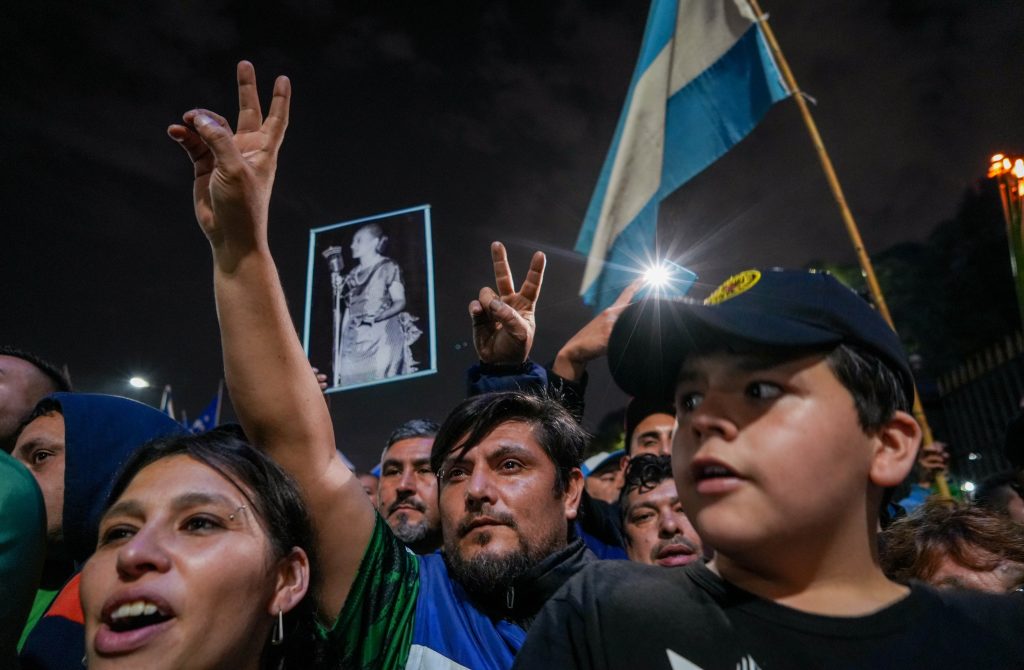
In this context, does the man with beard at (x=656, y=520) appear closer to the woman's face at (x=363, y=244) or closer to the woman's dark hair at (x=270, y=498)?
the woman's dark hair at (x=270, y=498)

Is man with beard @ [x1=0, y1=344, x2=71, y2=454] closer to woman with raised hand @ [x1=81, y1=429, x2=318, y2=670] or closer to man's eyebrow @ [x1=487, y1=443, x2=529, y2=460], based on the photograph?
woman with raised hand @ [x1=81, y1=429, x2=318, y2=670]

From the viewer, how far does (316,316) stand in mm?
5070

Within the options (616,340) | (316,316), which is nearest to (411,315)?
(316,316)

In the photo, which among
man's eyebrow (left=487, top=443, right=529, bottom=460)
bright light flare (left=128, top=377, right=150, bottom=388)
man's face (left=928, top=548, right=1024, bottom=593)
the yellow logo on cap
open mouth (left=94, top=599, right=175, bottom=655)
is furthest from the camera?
bright light flare (left=128, top=377, right=150, bottom=388)

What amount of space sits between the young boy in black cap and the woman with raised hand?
889 mm

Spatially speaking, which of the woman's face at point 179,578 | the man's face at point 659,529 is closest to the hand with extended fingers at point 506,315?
the man's face at point 659,529

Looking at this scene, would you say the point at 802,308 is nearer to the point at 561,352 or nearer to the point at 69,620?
the point at 69,620

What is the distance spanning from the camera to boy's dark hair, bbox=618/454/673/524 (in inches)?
135

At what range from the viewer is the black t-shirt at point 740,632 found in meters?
1.20

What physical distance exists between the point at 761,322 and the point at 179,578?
1466 mm

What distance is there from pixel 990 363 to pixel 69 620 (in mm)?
11496

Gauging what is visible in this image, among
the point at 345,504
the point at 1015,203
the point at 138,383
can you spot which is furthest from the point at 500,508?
the point at 138,383

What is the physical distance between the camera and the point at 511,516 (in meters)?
2.51

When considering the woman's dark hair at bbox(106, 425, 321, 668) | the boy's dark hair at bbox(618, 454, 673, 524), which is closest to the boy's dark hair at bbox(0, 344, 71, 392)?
the woman's dark hair at bbox(106, 425, 321, 668)
